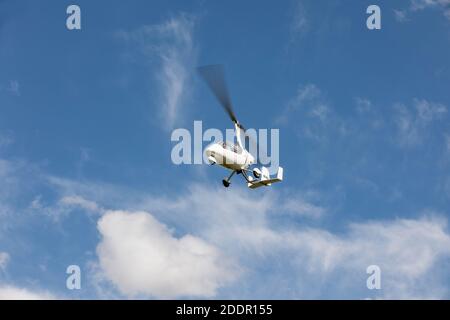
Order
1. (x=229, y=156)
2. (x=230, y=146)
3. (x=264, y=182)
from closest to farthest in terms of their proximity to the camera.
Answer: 1. (x=229, y=156)
2. (x=230, y=146)
3. (x=264, y=182)

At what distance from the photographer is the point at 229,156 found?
68125mm

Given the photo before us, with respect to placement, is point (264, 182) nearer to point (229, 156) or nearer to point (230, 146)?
point (229, 156)

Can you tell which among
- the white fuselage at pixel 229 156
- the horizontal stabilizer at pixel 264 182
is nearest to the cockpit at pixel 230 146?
the white fuselage at pixel 229 156

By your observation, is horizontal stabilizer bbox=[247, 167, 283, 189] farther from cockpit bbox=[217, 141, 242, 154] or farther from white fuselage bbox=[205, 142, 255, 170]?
cockpit bbox=[217, 141, 242, 154]

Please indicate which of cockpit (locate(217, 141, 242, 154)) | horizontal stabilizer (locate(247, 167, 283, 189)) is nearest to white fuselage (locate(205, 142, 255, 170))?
cockpit (locate(217, 141, 242, 154))

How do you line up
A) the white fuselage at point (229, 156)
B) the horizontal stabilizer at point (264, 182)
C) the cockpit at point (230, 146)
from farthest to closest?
1. the horizontal stabilizer at point (264, 182)
2. the cockpit at point (230, 146)
3. the white fuselage at point (229, 156)

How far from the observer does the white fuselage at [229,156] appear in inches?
2643

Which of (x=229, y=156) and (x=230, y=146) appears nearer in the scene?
(x=229, y=156)

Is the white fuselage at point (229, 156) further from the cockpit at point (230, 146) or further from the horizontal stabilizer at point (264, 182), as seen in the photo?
the horizontal stabilizer at point (264, 182)

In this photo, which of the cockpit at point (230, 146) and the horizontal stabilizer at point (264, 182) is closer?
the cockpit at point (230, 146)

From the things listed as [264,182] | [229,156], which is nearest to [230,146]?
[229,156]
